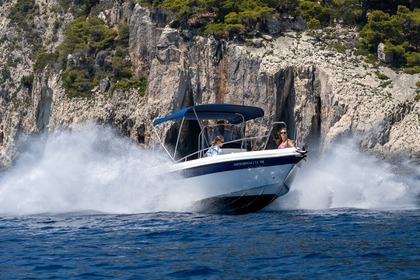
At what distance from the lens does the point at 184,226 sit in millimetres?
17797

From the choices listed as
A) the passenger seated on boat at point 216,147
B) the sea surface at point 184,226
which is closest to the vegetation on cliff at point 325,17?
the sea surface at point 184,226

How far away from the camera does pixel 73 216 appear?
20953 millimetres

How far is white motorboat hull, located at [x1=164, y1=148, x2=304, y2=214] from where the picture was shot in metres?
20.5

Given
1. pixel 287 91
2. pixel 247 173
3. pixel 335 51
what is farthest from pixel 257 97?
pixel 247 173

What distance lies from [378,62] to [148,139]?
1555 cm

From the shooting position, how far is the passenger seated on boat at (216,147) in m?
21.6

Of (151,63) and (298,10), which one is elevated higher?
(298,10)

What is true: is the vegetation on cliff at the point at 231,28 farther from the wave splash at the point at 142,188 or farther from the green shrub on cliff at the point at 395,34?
the wave splash at the point at 142,188

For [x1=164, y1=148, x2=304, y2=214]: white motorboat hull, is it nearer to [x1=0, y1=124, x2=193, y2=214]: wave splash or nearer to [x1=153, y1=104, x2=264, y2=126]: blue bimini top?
[x1=0, y1=124, x2=193, y2=214]: wave splash

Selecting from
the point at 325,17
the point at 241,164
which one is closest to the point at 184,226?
the point at 241,164

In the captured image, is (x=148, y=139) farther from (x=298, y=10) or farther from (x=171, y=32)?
(x=298, y=10)

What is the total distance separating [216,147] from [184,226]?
430 cm

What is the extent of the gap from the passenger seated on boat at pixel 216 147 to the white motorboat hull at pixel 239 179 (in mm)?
729

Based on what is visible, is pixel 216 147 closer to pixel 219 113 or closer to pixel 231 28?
pixel 219 113
